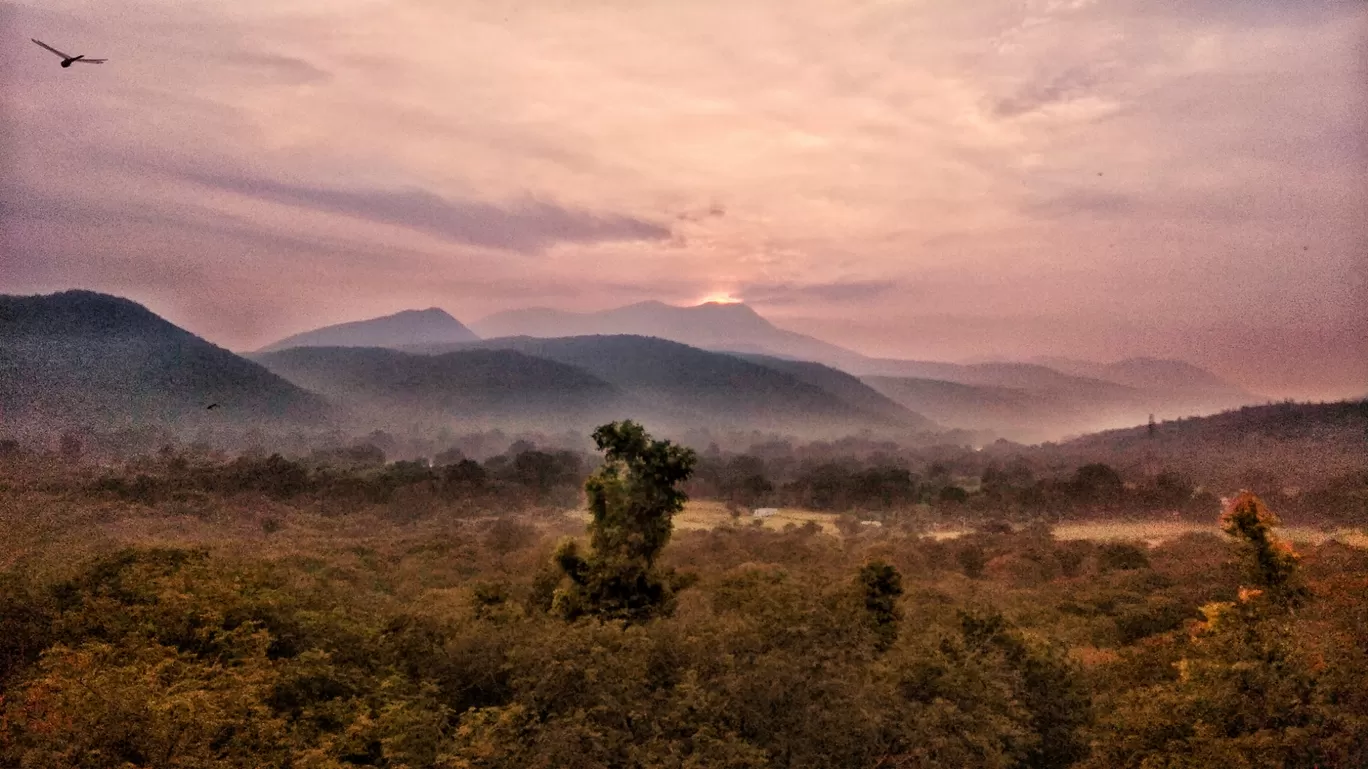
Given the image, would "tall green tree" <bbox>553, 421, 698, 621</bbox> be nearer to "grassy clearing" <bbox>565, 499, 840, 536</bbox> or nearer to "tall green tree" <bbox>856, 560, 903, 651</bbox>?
"tall green tree" <bbox>856, 560, 903, 651</bbox>

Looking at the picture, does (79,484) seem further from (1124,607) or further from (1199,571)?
(1199,571)

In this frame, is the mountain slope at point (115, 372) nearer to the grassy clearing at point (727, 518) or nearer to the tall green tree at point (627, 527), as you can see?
the grassy clearing at point (727, 518)

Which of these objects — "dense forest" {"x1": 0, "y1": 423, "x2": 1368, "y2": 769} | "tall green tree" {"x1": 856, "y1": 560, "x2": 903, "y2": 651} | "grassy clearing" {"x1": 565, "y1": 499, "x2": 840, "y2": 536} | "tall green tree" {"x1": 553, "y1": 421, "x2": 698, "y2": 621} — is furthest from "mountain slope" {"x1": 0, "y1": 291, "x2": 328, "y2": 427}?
"tall green tree" {"x1": 856, "y1": 560, "x2": 903, "y2": 651}

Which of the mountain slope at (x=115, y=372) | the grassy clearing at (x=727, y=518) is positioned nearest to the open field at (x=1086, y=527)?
the grassy clearing at (x=727, y=518)

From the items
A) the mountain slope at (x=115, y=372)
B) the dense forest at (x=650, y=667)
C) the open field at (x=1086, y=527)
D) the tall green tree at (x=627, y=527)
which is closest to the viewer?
the dense forest at (x=650, y=667)

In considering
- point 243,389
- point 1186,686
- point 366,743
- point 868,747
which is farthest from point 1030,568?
point 243,389

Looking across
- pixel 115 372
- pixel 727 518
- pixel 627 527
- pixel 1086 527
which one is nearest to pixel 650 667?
pixel 627 527
